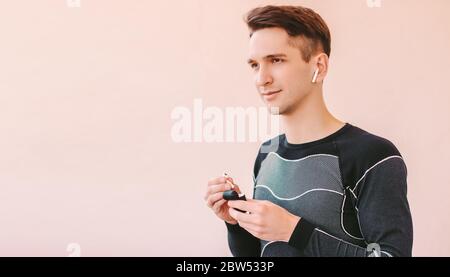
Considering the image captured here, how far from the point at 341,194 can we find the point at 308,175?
4.1 inches

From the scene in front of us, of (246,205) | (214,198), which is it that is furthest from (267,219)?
(214,198)

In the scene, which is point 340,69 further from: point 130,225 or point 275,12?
point 130,225

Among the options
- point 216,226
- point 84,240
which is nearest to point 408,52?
point 216,226

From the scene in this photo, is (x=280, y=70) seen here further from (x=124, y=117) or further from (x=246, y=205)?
(x=124, y=117)

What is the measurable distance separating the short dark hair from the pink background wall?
0.21ft

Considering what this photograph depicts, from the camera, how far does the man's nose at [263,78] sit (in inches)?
51.4

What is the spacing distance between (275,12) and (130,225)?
791 millimetres

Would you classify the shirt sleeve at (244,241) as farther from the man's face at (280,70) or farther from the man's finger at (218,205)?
the man's face at (280,70)

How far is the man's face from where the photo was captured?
127cm

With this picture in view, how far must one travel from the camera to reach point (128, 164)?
1.39 meters

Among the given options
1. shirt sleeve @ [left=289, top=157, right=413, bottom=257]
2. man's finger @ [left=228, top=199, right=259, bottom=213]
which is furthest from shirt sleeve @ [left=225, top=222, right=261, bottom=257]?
shirt sleeve @ [left=289, top=157, right=413, bottom=257]

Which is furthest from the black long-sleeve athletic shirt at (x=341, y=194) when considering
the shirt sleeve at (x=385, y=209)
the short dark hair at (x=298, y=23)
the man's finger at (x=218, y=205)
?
the short dark hair at (x=298, y=23)

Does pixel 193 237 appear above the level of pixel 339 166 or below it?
below

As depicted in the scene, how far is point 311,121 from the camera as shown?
4.17ft
